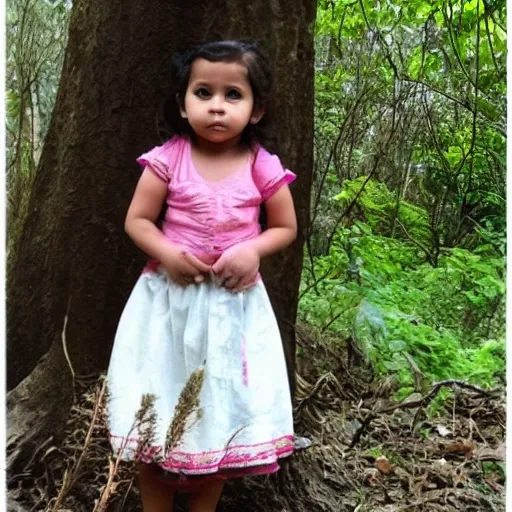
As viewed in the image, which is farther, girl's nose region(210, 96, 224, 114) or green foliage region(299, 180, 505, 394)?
green foliage region(299, 180, 505, 394)

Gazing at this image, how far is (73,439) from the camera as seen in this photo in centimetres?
204

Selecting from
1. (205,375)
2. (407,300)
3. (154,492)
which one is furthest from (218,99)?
(154,492)

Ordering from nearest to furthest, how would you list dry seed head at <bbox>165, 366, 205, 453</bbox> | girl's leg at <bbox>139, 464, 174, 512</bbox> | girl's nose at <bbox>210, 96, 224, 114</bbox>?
dry seed head at <bbox>165, 366, 205, 453</bbox> < girl's nose at <bbox>210, 96, 224, 114</bbox> < girl's leg at <bbox>139, 464, 174, 512</bbox>

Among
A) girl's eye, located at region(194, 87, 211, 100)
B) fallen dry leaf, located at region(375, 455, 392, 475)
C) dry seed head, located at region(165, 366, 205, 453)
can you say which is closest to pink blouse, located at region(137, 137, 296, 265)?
girl's eye, located at region(194, 87, 211, 100)

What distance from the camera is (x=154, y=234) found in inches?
71.6

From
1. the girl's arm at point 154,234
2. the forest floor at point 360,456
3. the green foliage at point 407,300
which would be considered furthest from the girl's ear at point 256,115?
the forest floor at point 360,456

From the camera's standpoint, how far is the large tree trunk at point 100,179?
1.94 meters

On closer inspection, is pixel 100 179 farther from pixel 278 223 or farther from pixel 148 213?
pixel 278 223

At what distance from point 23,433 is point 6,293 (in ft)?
1.07

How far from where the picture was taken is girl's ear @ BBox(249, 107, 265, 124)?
72.7 inches

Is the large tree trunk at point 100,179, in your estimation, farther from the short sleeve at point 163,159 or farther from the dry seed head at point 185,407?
the dry seed head at point 185,407

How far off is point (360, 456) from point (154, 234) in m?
0.74

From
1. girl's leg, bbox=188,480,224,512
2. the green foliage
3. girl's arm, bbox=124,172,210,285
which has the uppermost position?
girl's arm, bbox=124,172,210,285

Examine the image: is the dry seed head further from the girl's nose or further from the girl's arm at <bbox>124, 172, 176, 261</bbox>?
the girl's nose
